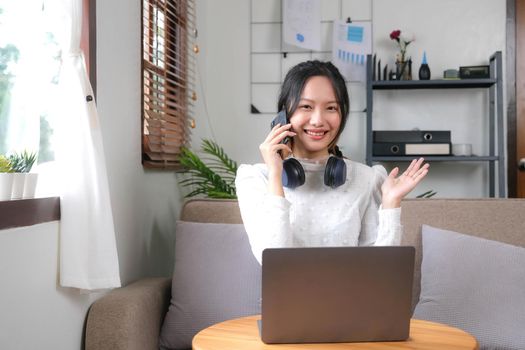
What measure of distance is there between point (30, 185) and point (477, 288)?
1.33 meters

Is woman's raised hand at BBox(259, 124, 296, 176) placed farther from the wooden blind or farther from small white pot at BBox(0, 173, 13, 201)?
the wooden blind

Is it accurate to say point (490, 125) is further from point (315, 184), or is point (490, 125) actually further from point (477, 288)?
point (315, 184)

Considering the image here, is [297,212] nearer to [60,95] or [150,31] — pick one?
[60,95]

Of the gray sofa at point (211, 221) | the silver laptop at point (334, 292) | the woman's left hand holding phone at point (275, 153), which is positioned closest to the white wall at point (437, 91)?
the gray sofa at point (211, 221)

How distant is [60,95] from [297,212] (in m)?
0.70

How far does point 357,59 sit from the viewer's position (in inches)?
144

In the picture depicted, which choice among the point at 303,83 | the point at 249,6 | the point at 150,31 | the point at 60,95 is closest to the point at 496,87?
the point at 249,6

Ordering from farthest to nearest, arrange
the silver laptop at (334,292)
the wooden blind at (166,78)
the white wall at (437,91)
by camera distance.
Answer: the white wall at (437,91)
the wooden blind at (166,78)
the silver laptop at (334,292)

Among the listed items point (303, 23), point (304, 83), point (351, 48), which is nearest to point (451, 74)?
point (351, 48)

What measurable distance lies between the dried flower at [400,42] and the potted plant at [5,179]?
2525 mm

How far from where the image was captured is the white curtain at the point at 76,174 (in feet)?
5.49

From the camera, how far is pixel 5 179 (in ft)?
4.83

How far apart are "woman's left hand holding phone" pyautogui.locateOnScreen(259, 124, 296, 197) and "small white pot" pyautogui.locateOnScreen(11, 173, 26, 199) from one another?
0.58 meters

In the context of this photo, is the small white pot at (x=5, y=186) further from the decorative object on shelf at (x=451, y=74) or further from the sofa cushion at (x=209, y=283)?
the decorative object on shelf at (x=451, y=74)
